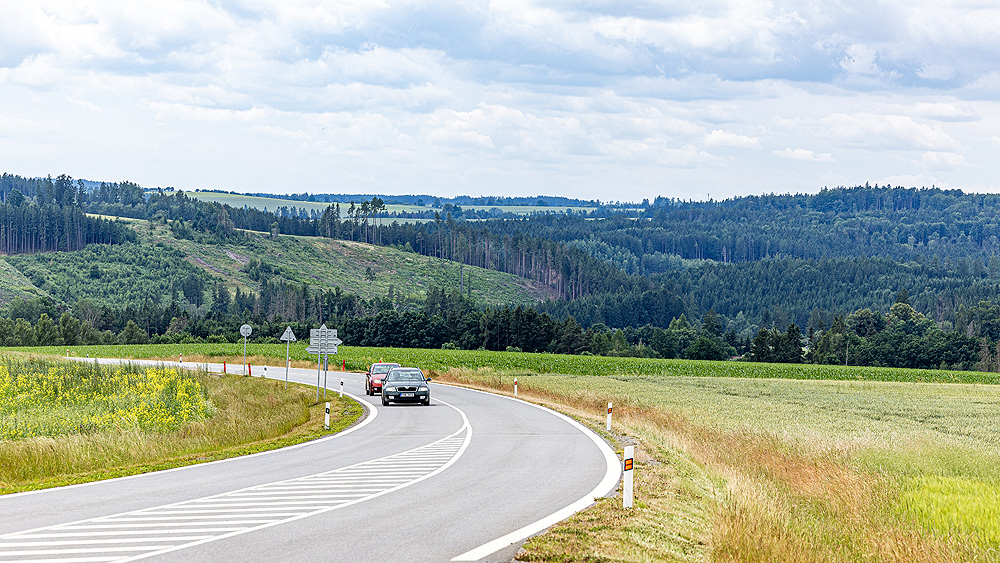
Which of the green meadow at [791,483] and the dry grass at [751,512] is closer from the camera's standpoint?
the dry grass at [751,512]

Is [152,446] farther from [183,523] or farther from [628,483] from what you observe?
[628,483]

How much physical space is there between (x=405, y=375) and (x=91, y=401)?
1133cm

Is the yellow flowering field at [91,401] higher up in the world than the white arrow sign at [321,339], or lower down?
lower down

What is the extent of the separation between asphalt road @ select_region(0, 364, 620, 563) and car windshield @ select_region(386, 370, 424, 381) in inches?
527

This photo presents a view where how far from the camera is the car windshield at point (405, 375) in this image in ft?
113

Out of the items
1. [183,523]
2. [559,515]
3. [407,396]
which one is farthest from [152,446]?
[407,396]

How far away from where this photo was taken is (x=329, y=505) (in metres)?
12.2

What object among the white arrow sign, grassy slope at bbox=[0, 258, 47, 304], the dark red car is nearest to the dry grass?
the white arrow sign

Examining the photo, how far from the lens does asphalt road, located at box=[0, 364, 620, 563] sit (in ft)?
31.3

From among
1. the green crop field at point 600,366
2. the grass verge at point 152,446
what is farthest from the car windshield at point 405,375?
the green crop field at point 600,366

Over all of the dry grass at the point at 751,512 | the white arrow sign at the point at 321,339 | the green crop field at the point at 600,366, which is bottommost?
the green crop field at the point at 600,366

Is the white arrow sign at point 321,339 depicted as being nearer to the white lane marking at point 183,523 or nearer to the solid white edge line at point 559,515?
the solid white edge line at point 559,515

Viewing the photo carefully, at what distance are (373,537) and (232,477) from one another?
18.2 feet

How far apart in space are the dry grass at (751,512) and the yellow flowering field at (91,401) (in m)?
12.5
